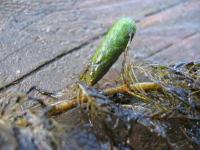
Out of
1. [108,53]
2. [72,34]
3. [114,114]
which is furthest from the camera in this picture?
[72,34]

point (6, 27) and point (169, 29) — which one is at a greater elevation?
point (6, 27)

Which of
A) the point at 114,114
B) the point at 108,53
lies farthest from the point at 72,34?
the point at 114,114

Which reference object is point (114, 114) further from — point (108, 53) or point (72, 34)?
point (72, 34)

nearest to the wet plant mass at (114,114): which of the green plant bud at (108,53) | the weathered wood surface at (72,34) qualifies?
the green plant bud at (108,53)

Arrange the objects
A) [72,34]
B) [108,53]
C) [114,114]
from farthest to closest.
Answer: [72,34], [108,53], [114,114]

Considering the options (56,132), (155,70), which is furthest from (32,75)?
(56,132)

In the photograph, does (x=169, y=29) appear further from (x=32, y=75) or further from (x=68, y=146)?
(x=68, y=146)

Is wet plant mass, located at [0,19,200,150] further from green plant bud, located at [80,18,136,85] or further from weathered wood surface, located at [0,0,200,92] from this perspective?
weathered wood surface, located at [0,0,200,92]

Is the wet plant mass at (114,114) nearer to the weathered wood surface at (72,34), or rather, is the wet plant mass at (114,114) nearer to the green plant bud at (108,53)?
the green plant bud at (108,53)

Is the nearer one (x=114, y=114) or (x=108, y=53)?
(x=114, y=114)

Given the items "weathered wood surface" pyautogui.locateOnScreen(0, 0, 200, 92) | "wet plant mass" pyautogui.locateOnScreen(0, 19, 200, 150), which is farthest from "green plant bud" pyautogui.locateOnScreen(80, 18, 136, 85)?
"weathered wood surface" pyautogui.locateOnScreen(0, 0, 200, 92)
